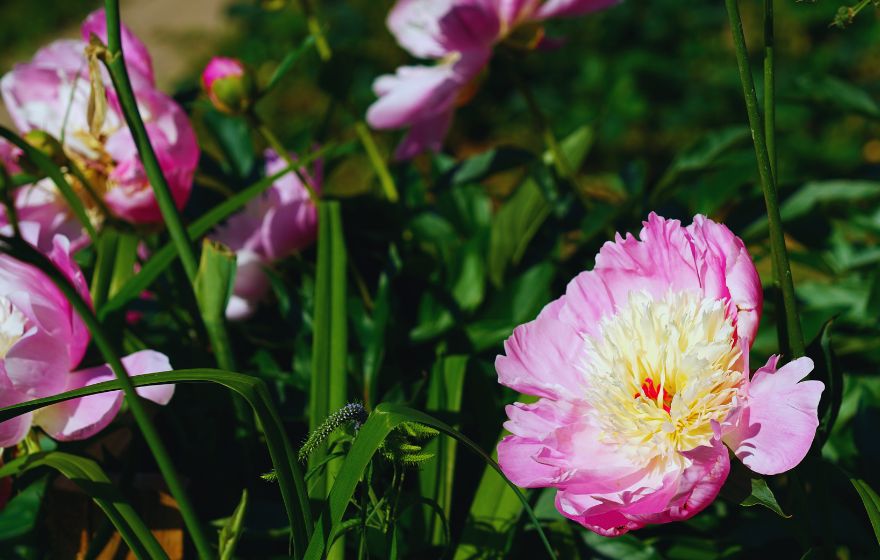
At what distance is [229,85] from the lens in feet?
2.55

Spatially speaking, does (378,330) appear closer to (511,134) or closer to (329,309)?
(329,309)

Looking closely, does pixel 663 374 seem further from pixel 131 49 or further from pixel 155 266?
pixel 131 49

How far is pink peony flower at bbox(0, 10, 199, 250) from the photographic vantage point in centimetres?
76

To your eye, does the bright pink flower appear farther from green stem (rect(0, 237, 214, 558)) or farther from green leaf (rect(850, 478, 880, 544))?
green leaf (rect(850, 478, 880, 544))

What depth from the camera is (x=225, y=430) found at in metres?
0.77

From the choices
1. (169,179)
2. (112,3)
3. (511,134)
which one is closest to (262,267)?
(169,179)

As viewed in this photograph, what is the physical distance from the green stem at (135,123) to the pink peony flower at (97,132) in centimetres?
11

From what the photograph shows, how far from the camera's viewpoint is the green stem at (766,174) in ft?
1.60

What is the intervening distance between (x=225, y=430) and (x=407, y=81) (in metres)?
0.33

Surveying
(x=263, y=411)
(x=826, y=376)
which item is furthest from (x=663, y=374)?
(x=263, y=411)

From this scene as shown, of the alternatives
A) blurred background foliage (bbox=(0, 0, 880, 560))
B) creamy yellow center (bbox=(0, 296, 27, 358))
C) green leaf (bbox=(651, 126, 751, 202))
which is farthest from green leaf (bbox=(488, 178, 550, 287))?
creamy yellow center (bbox=(0, 296, 27, 358))

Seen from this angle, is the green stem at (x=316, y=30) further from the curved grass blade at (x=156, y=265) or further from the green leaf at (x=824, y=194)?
the green leaf at (x=824, y=194)

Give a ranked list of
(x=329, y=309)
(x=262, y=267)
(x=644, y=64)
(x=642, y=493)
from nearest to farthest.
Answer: (x=642, y=493), (x=329, y=309), (x=262, y=267), (x=644, y=64)

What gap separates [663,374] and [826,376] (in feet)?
0.37
